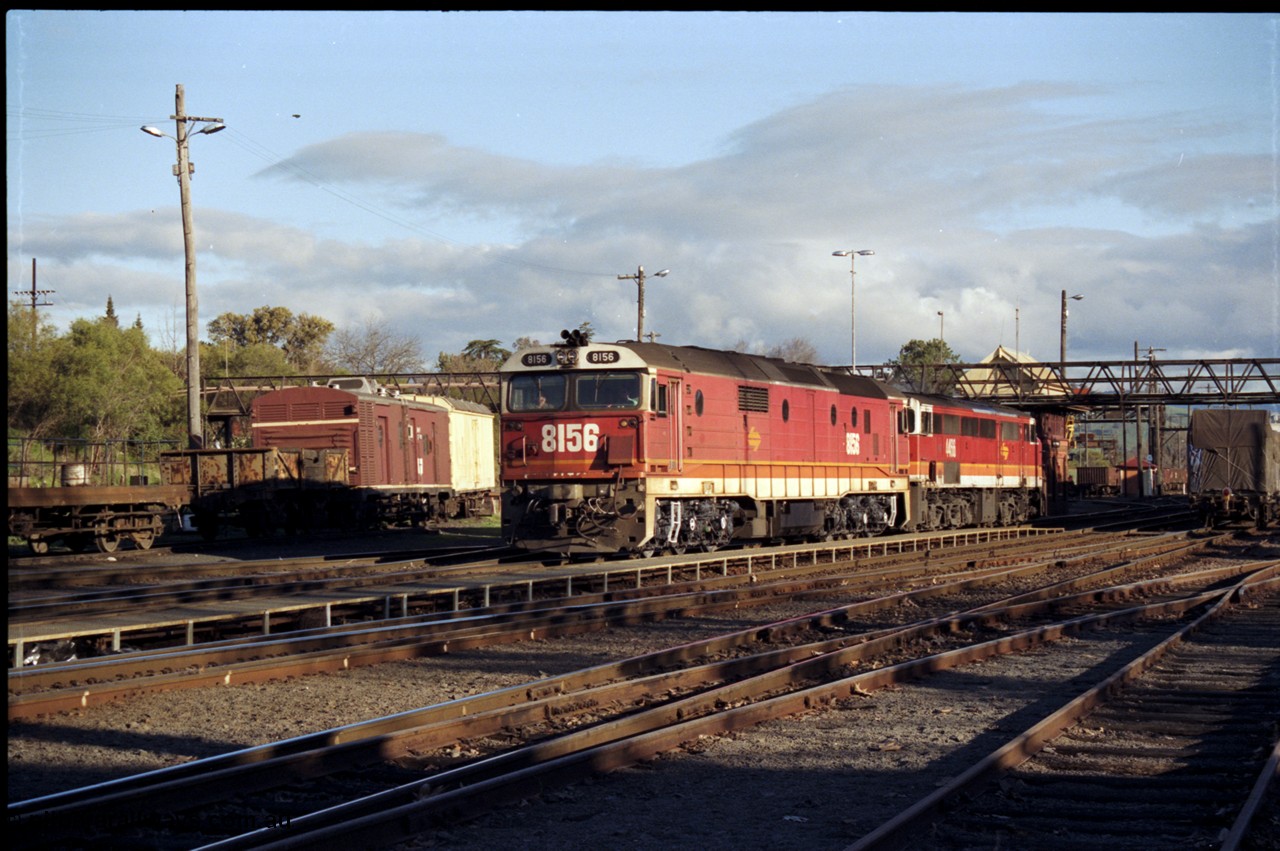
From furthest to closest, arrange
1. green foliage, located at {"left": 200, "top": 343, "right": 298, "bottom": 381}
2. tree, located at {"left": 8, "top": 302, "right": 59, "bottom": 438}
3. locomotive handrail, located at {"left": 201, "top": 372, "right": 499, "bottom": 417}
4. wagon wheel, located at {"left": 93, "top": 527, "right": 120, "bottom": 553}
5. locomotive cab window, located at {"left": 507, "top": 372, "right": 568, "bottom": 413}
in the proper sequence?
green foliage, located at {"left": 200, "top": 343, "right": 298, "bottom": 381} → locomotive handrail, located at {"left": 201, "top": 372, "right": 499, "bottom": 417} → tree, located at {"left": 8, "top": 302, "right": 59, "bottom": 438} → wagon wheel, located at {"left": 93, "top": 527, "right": 120, "bottom": 553} → locomotive cab window, located at {"left": 507, "top": 372, "right": 568, "bottom": 413}

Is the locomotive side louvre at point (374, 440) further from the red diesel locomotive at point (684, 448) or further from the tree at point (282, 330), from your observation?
the tree at point (282, 330)

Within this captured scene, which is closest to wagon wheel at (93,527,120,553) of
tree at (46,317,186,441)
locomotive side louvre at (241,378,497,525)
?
locomotive side louvre at (241,378,497,525)

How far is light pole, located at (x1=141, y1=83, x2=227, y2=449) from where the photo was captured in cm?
3123

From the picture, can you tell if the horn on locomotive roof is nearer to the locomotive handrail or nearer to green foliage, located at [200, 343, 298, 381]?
the locomotive handrail

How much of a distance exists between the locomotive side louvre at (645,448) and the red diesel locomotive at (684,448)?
0.02 m

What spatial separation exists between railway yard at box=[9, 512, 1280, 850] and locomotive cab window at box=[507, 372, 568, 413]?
13.3ft

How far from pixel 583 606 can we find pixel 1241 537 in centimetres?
2668

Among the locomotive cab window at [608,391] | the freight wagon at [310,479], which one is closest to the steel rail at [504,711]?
the locomotive cab window at [608,391]

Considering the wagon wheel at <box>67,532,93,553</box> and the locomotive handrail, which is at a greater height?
the locomotive handrail

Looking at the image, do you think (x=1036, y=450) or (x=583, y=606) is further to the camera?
(x=1036, y=450)

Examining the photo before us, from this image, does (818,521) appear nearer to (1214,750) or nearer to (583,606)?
(583,606)

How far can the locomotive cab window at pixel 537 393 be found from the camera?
21.8 meters

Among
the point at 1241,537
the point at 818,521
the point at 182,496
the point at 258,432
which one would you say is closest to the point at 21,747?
the point at 182,496

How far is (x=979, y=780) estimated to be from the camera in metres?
7.50
